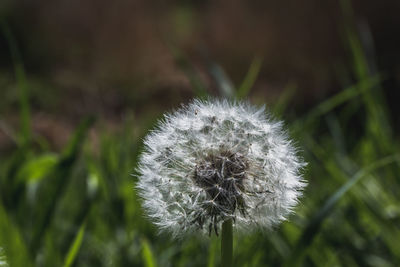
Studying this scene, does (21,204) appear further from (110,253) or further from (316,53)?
(316,53)

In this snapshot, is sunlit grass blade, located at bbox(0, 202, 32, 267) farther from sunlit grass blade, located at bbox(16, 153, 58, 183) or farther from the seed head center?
the seed head center

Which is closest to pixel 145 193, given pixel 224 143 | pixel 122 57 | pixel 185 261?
pixel 224 143

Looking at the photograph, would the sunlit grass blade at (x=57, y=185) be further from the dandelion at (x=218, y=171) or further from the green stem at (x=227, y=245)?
the green stem at (x=227, y=245)

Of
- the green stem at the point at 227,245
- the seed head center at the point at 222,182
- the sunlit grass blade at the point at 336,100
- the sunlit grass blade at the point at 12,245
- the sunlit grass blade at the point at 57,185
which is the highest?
the sunlit grass blade at the point at 336,100

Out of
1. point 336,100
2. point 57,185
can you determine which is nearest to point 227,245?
point 57,185

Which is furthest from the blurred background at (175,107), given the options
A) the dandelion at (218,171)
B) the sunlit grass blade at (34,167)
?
the dandelion at (218,171)

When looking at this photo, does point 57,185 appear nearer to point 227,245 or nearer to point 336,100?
point 227,245
